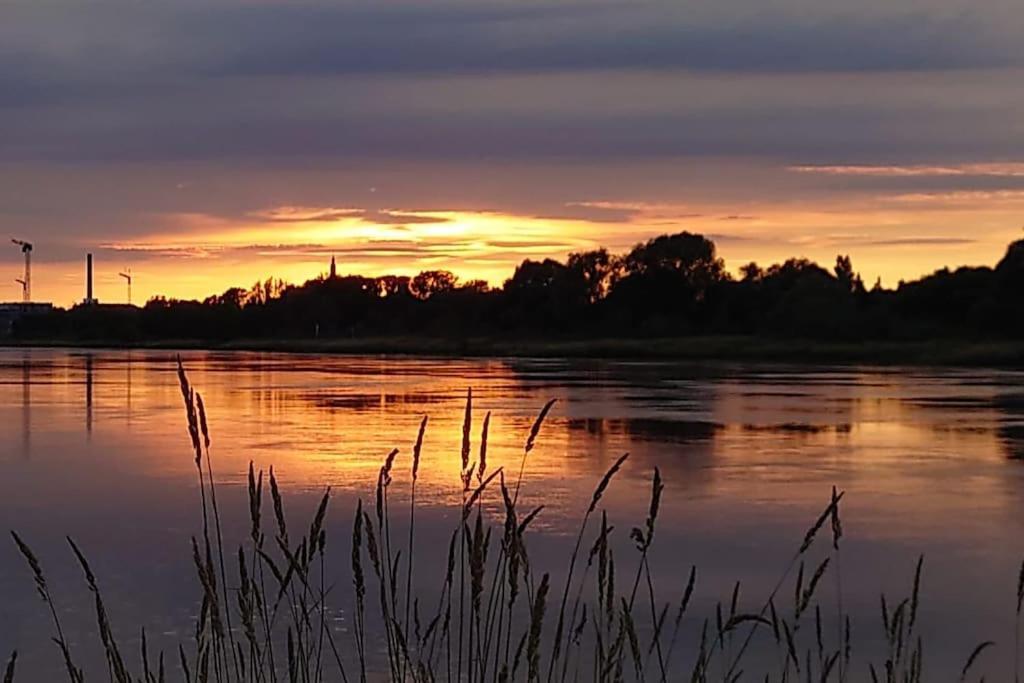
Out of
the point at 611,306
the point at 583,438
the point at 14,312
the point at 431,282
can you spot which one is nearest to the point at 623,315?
the point at 611,306

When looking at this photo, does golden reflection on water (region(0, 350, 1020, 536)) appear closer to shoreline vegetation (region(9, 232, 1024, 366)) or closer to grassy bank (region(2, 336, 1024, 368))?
grassy bank (region(2, 336, 1024, 368))

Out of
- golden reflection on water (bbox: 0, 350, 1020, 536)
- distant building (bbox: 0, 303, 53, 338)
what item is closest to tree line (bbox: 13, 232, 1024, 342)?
distant building (bbox: 0, 303, 53, 338)

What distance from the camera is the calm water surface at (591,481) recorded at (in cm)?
761

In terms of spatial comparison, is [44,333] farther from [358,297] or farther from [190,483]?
[190,483]

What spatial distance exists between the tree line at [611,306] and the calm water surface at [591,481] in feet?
114

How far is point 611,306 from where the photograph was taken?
80.0 meters

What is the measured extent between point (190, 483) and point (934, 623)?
7427 millimetres

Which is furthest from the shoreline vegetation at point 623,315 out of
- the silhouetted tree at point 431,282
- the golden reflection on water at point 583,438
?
the golden reflection on water at point 583,438

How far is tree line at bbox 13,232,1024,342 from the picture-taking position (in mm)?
62844

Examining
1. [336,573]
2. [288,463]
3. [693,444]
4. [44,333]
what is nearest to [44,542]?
[336,573]

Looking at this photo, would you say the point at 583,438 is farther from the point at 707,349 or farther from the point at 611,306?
the point at 611,306

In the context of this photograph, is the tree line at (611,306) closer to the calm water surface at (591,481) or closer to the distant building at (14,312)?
the distant building at (14,312)

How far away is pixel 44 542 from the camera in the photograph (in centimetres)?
909

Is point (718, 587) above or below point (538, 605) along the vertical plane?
below
